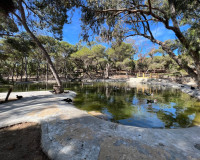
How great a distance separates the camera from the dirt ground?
2.17 m

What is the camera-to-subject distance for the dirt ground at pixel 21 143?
2168mm

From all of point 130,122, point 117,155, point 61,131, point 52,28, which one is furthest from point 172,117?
point 52,28

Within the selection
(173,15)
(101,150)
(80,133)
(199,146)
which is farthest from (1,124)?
(173,15)

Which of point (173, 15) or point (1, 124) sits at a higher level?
point (173, 15)

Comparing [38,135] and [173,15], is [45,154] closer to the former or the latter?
[38,135]

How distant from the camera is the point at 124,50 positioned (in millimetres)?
39312

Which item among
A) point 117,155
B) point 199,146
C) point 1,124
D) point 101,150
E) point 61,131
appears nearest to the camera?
point 117,155

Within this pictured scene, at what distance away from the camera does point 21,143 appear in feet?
8.46

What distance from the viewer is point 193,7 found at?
5.52m

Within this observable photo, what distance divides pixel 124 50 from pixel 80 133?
40066 millimetres

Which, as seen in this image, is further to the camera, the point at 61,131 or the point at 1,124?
the point at 1,124

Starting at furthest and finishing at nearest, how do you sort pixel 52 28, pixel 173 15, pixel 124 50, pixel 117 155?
pixel 124 50, pixel 52 28, pixel 173 15, pixel 117 155

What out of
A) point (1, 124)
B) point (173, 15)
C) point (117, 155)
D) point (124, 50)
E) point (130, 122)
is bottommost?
point (130, 122)

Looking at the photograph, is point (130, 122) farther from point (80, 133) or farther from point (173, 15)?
point (173, 15)
